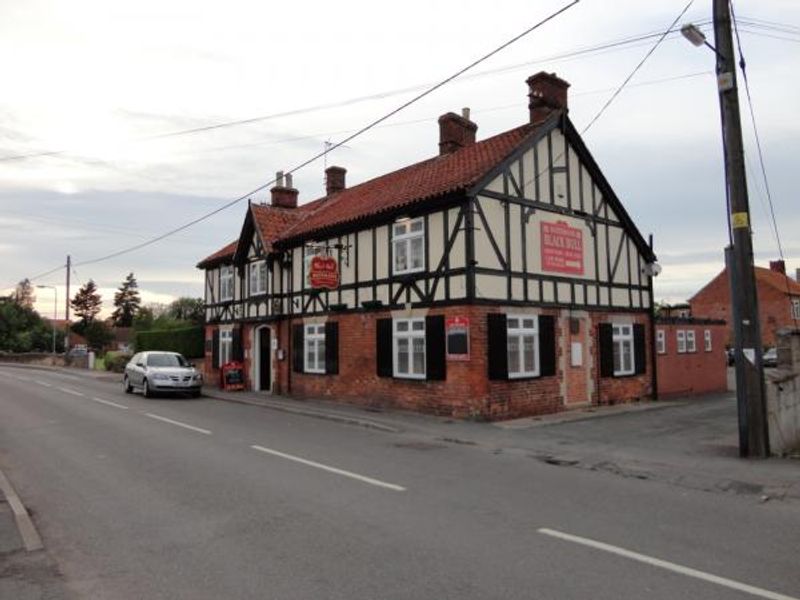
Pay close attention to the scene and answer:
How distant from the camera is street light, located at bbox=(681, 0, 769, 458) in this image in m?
10.6

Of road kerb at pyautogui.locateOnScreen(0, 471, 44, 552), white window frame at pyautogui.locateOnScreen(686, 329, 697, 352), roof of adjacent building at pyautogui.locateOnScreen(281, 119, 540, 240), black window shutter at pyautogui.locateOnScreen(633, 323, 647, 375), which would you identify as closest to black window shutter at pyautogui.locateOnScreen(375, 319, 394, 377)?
roof of adjacent building at pyautogui.locateOnScreen(281, 119, 540, 240)

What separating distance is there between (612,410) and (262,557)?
1486 centimetres

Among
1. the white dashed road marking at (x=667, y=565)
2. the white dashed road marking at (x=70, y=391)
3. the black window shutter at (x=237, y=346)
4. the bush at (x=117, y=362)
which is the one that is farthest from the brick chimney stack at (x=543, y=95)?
the bush at (x=117, y=362)

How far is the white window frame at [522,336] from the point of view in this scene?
54.9ft

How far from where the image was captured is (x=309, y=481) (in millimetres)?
8516

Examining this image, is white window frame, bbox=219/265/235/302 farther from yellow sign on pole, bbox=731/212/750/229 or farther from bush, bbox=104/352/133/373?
yellow sign on pole, bbox=731/212/750/229

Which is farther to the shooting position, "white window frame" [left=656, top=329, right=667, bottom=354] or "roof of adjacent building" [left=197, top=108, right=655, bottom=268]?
"white window frame" [left=656, top=329, right=667, bottom=354]

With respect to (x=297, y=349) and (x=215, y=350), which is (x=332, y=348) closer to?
(x=297, y=349)

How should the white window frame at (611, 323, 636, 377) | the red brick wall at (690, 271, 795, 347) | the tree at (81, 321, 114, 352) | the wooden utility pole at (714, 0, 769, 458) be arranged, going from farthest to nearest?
the tree at (81, 321, 114, 352) < the red brick wall at (690, 271, 795, 347) < the white window frame at (611, 323, 636, 377) < the wooden utility pole at (714, 0, 769, 458)

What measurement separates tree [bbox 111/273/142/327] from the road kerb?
377 feet

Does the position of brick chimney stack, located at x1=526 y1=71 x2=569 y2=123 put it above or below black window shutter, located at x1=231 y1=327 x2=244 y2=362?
above

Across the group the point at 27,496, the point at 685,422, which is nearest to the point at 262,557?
the point at 27,496

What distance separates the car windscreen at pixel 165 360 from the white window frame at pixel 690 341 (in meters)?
18.8

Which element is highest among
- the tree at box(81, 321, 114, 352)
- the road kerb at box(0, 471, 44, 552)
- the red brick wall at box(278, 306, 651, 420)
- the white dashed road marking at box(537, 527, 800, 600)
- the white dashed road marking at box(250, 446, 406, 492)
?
the tree at box(81, 321, 114, 352)
